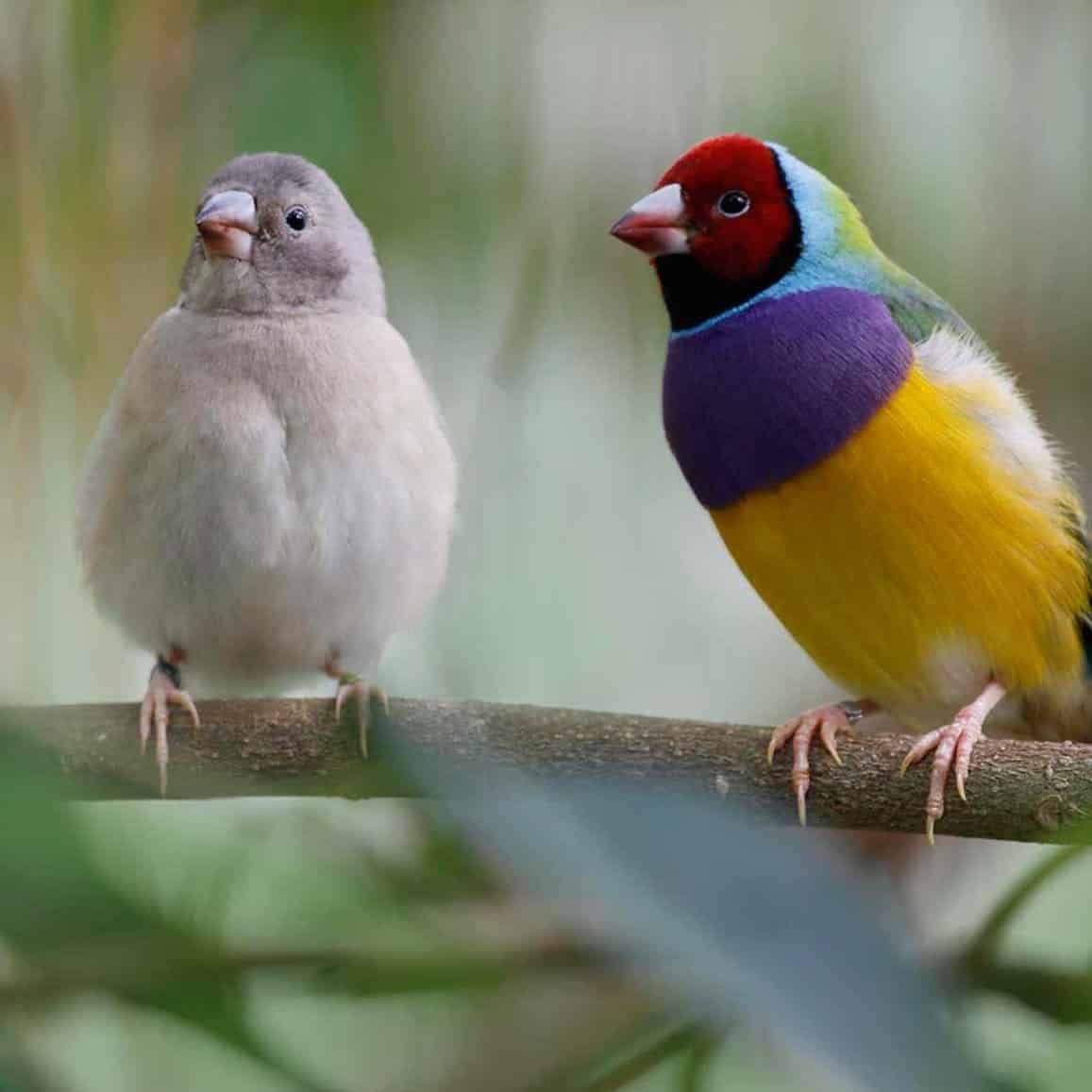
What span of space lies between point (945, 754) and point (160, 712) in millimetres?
546

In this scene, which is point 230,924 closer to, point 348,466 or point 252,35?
point 252,35

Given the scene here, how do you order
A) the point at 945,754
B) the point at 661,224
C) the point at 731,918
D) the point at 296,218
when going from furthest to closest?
the point at 296,218 < the point at 661,224 < the point at 945,754 < the point at 731,918

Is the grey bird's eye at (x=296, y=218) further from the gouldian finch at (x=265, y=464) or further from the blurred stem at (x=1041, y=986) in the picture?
the blurred stem at (x=1041, y=986)

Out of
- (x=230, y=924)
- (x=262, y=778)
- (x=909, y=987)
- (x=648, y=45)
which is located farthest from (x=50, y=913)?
(x=648, y=45)

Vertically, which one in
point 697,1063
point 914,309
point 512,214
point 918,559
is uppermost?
point 512,214

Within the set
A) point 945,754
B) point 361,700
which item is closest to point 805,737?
point 945,754

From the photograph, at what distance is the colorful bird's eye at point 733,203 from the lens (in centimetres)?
151

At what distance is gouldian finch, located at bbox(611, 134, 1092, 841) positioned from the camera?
4.69 ft

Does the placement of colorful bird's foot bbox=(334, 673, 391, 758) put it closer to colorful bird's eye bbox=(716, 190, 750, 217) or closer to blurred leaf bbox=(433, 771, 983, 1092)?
blurred leaf bbox=(433, 771, 983, 1092)

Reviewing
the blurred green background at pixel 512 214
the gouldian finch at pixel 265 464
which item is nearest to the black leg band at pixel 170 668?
the gouldian finch at pixel 265 464

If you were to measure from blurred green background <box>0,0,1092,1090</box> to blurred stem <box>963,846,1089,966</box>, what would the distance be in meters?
0.01

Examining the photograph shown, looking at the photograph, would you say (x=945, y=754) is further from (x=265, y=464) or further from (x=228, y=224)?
(x=228, y=224)

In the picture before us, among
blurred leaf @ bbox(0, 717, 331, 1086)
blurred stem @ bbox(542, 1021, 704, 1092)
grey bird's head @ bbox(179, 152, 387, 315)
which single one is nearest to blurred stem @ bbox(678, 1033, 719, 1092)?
blurred stem @ bbox(542, 1021, 704, 1092)

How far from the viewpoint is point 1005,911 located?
0.72 meters
